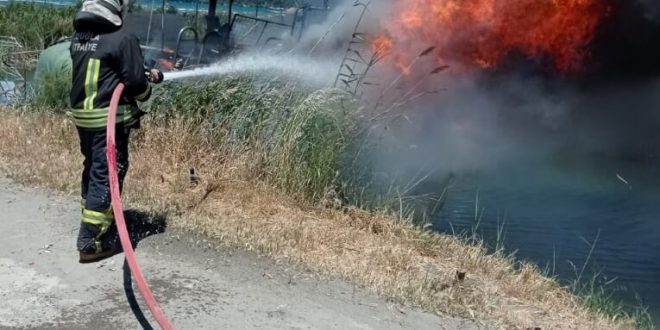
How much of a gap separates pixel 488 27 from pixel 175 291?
26.7 feet

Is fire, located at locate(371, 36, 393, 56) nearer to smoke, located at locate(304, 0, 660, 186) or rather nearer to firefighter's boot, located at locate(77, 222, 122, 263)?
smoke, located at locate(304, 0, 660, 186)

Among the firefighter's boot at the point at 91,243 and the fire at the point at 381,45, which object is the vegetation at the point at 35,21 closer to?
the fire at the point at 381,45

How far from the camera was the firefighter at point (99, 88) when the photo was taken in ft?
16.3

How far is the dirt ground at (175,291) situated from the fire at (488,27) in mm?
5270

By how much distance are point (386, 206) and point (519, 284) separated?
1.75 meters

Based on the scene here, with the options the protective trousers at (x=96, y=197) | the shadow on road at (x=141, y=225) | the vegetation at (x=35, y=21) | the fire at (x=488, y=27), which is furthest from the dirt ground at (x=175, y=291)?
the vegetation at (x=35, y=21)

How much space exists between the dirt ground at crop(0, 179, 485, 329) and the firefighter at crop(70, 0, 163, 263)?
0.82 ft

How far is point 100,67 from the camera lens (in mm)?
4957

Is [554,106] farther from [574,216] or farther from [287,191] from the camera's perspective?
[287,191]

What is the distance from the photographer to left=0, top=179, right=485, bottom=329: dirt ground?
4355 mm

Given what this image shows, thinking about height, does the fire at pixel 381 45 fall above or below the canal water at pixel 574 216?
above

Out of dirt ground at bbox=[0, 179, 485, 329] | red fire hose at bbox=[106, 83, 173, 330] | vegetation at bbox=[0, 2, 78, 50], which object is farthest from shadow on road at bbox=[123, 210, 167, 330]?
vegetation at bbox=[0, 2, 78, 50]

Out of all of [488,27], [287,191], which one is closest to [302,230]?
[287,191]

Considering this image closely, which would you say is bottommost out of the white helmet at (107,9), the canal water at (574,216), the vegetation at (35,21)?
the vegetation at (35,21)
